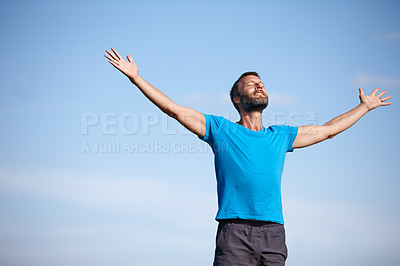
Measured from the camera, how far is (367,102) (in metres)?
6.82

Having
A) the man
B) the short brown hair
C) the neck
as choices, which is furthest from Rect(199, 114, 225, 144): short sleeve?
the short brown hair

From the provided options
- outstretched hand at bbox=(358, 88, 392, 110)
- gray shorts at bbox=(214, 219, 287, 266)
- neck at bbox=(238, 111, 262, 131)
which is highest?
outstretched hand at bbox=(358, 88, 392, 110)

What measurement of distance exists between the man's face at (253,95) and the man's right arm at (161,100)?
676mm

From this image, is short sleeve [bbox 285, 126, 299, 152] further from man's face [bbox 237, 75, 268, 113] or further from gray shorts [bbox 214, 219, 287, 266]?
gray shorts [bbox 214, 219, 287, 266]

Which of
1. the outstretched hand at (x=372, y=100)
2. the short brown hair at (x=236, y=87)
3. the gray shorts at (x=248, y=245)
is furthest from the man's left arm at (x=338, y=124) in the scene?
the gray shorts at (x=248, y=245)

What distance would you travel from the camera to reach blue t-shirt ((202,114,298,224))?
528cm

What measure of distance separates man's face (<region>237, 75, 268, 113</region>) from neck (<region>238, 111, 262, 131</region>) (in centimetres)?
6

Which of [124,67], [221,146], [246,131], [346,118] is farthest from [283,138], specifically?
[124,67]

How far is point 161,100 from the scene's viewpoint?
550 centimetres

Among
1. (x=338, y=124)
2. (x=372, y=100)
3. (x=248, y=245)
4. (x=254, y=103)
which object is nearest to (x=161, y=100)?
(x=254, y=103)

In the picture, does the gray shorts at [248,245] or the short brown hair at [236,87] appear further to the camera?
the short brown hair at [236,87]

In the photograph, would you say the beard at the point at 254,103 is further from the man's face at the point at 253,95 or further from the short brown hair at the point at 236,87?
the short brown hair at the point at 236,87

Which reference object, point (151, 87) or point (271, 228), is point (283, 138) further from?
point (151, 87)

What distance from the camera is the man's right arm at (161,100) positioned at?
548 cm
